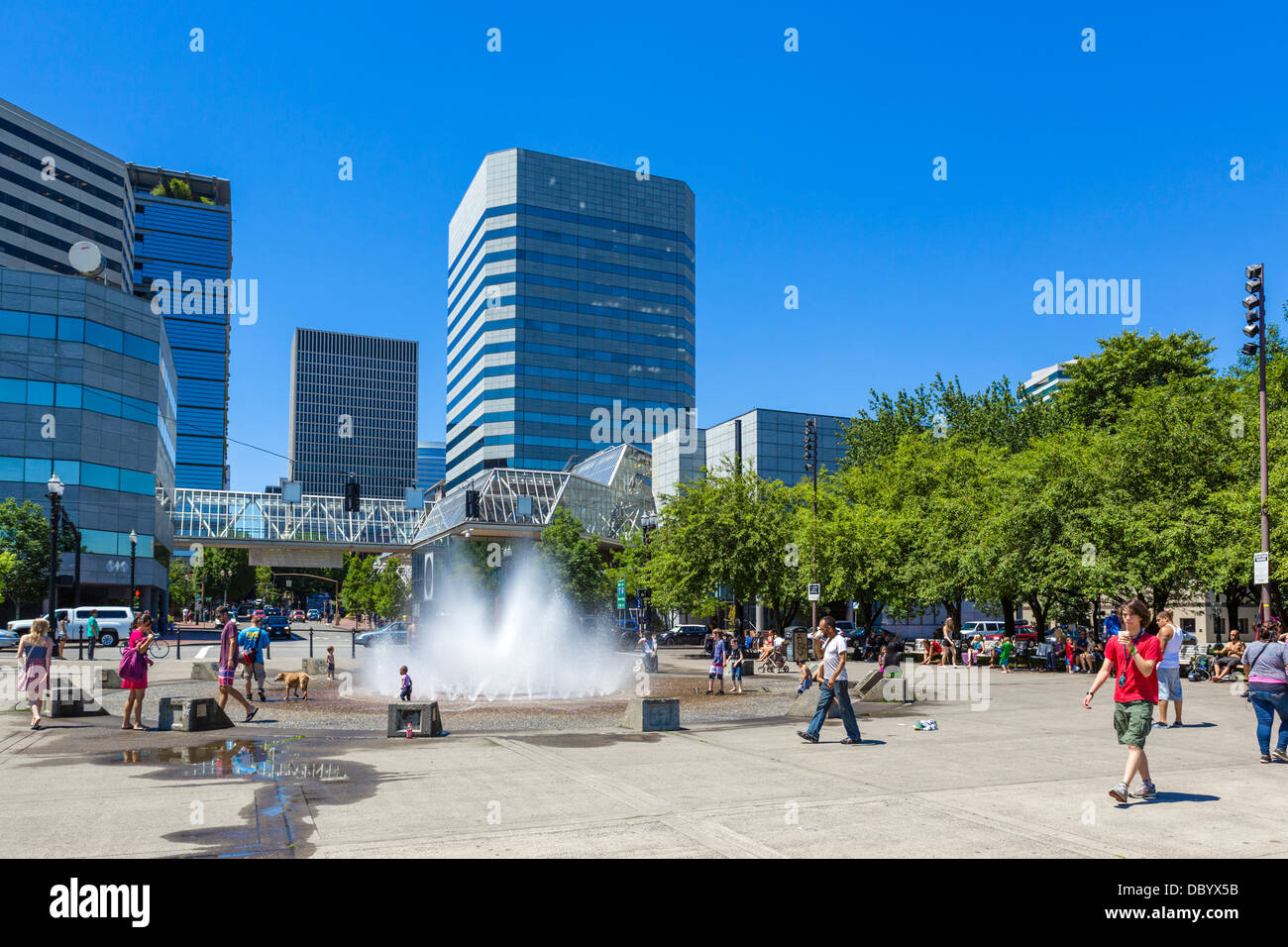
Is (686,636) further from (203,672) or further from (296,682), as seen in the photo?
(296,682)

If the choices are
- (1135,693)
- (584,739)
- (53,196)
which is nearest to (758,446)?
(584,739)

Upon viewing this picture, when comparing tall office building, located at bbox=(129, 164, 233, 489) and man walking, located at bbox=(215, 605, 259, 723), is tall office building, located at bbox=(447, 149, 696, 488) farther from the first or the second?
man walking, located at bbox=(215, 605, 259, 723)

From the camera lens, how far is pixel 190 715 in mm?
15398

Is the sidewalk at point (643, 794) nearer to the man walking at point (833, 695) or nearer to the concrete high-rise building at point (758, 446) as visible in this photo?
the man walking at point (833, 695)

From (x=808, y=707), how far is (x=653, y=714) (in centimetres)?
338

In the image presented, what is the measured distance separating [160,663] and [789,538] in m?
26.6

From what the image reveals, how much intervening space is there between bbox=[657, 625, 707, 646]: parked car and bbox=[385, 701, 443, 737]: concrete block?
151 ft

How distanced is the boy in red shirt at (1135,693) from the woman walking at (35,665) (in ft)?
53.0

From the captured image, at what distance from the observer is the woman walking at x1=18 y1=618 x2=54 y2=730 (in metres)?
16.2
